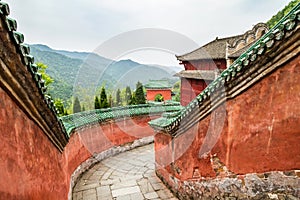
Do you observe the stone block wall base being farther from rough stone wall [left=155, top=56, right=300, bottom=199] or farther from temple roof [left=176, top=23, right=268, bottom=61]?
temple roof [left=176, top=23, right=268, bottom=61]

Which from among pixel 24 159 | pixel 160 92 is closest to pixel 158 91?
pixel 160 92

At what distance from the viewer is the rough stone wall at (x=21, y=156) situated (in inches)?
68.1

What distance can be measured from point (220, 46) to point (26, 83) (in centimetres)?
1531

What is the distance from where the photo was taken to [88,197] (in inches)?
213

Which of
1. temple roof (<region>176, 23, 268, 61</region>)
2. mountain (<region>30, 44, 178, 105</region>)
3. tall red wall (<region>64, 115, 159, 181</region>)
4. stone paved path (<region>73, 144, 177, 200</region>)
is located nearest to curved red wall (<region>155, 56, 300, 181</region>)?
stone paved path (<region>73, 144, 177, 200</region>)

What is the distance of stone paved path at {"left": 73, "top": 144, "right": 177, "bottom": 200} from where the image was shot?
17.9ft

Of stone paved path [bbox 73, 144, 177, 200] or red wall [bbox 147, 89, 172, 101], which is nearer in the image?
stone paved path [bbox 73, 144, 177, 200]

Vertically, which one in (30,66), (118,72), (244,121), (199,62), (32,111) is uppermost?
(118,72)

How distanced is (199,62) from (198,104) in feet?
42.8

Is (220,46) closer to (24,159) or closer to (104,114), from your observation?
(104,114)

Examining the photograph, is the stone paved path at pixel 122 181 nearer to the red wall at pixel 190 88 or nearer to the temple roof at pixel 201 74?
the temple roof at pixel 201 74

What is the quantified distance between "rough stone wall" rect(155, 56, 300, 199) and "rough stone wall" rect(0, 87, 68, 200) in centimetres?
270

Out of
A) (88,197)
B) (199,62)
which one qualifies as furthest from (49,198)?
(199,62)

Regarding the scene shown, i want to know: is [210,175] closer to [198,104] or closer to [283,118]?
[198,104]
